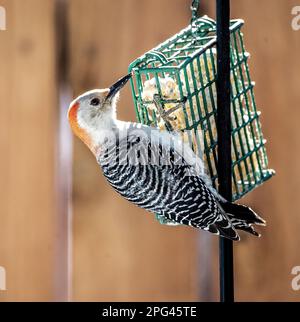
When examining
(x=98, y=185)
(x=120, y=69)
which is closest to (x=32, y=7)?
(x=120, y=69)

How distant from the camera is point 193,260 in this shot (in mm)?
3068

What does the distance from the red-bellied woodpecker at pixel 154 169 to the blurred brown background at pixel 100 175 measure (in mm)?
384

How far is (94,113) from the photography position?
258cm

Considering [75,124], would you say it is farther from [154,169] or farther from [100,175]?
[100,175]

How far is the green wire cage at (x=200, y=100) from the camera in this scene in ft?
7.96

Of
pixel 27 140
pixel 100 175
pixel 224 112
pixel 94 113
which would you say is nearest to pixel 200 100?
pixel 224 112

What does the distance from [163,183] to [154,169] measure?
6 cm

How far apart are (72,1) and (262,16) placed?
793 mm

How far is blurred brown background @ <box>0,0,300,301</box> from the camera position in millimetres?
2988

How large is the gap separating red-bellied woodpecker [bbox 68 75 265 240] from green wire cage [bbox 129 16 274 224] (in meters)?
0.07

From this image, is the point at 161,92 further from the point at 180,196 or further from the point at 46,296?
the point at 46,296

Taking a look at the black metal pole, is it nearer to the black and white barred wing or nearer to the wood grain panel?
the black and white barred wing

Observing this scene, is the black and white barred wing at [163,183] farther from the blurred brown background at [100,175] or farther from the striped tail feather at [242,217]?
the blurred brown background at [100,175]

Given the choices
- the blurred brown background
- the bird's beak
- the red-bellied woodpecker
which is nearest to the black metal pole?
the red-bellied woodpecker
